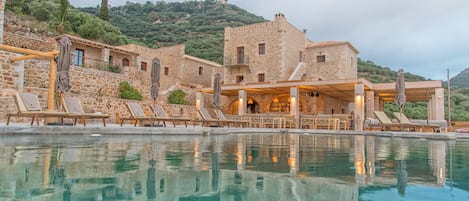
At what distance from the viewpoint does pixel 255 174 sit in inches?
106

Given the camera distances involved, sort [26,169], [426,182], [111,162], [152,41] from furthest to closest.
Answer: [152,41] → [111,162] → [26,169] → [426,182]

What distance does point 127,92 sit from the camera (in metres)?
18.2

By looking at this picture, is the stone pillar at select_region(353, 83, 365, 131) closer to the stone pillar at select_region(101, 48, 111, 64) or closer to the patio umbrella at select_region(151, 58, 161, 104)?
the patio umbrella at select_region(151, 58, 161, 104)

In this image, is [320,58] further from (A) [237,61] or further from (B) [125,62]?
(B) [125,62]

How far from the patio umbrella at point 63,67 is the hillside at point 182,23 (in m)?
30.2

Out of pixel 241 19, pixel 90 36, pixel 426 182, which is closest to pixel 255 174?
pixel 426 182

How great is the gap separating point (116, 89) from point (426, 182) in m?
18.0

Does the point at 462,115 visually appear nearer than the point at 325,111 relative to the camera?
No

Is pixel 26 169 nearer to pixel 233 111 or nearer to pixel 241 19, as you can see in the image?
pixel 233 111

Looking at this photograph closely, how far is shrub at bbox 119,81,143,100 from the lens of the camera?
18125 mm

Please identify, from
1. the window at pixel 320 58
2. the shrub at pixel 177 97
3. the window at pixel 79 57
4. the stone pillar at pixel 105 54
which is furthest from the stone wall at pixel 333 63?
the window at pixel 79 57

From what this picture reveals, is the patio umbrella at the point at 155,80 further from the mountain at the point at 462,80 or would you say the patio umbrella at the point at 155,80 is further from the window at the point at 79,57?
the mountain at the point at 462,80

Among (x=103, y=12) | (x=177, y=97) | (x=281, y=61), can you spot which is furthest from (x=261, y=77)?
(x=103, y=12)

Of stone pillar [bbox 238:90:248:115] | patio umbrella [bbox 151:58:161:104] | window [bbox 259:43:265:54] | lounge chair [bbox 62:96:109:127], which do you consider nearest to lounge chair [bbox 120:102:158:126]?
patio umbrella [bbox 151:58:161:104]
